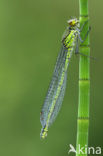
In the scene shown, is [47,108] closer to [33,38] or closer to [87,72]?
[87,72]

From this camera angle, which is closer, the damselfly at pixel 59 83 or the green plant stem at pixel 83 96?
the green plant stem at pixel 83 96

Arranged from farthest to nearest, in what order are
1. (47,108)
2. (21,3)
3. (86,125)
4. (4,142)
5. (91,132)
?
(21,3) → (4,142) → (91,132) → (47,108) → (86,125)

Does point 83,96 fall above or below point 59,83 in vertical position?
below

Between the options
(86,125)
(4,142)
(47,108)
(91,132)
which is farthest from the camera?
(4,142)

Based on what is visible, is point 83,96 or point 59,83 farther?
point 59,83

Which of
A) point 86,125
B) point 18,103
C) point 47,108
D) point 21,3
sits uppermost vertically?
point 21,3

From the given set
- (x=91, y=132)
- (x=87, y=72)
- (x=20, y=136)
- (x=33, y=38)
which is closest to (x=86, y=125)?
(x=87, y=72)

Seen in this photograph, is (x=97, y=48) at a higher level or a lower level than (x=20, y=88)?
higher

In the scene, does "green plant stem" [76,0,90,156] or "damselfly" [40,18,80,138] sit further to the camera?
"damselfly" [40,18,80,138]
